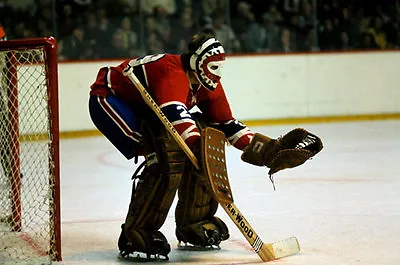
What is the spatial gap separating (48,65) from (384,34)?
7.90 m

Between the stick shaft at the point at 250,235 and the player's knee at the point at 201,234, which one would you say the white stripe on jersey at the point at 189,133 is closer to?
the stick shaft at the point at 250,235

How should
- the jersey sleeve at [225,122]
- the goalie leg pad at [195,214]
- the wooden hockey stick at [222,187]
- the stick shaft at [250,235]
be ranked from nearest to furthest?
the wooden hockey stick at [222,187], the stick shaft at [250,235], the goalie leg pad at [195,214], the jersey sleeve at [225,122]

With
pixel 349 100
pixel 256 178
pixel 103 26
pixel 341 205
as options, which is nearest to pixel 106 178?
pixel 256 178

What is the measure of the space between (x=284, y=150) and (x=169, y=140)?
1.60 feet

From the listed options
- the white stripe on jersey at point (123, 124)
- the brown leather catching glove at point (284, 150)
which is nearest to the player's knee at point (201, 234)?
the brown leather catching glove at point (284, 150)

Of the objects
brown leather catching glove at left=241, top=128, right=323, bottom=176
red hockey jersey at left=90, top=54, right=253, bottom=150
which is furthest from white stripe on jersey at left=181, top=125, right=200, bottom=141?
brown leather catching glove at left=241, top=128, right=323, bottom=176

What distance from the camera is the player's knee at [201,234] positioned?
416cm

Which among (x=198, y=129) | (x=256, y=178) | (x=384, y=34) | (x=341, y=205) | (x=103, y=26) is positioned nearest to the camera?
(x=198, y=129)

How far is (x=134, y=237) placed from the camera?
398cm

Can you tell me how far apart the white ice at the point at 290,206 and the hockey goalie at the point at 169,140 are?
0.15 m

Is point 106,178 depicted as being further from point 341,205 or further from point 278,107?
point 278,107

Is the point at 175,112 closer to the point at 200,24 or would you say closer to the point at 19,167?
the point at 19,167

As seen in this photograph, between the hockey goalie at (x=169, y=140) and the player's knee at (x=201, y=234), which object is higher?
the hockey goalie at (x=169, y=140)

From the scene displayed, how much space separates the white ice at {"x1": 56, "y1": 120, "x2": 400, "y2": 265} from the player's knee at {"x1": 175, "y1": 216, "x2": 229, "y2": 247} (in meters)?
0.06
